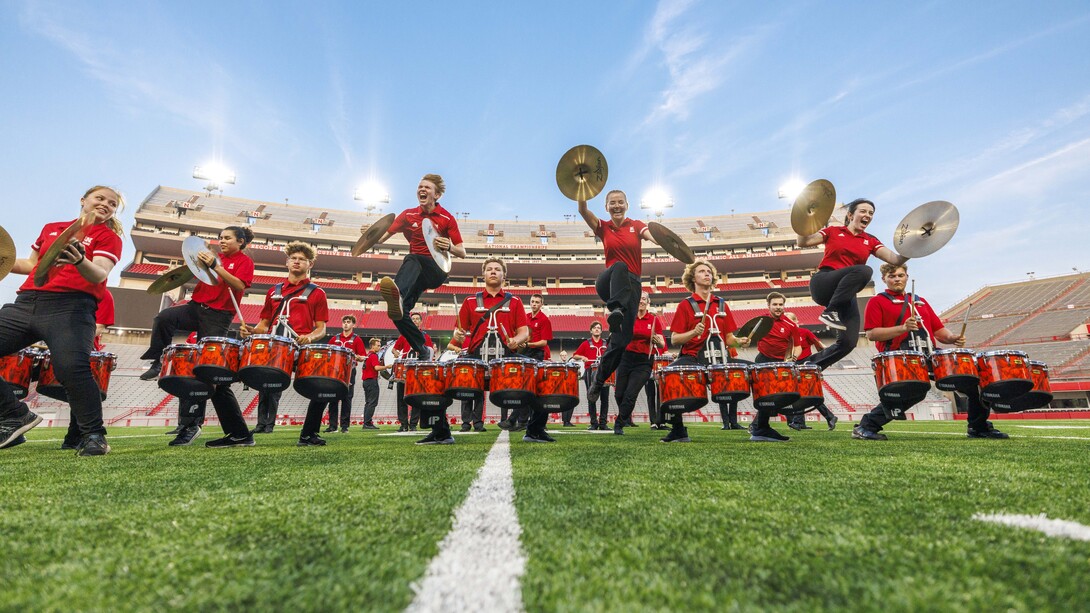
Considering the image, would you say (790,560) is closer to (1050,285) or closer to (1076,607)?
(1076,607)

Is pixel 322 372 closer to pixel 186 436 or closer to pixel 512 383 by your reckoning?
pixel 512 383

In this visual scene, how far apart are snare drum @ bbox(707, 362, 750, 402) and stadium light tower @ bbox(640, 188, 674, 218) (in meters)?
45.6

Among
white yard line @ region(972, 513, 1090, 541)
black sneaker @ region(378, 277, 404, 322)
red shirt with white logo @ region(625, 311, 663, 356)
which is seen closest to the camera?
white yard line @ region(972, 513, 1090, 541)

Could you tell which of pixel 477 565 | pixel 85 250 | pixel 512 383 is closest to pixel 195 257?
pixel 85 250

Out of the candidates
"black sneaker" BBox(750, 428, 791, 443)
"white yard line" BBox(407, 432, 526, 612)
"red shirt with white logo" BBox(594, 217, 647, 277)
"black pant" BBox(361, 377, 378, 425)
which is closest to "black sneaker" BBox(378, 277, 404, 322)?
"red shirt with white logo" BBox(594, 217, 647, 277)

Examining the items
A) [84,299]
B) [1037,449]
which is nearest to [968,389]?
[1037,449]

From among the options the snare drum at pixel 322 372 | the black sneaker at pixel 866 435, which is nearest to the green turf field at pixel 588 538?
the snare drum at pixel 322 372

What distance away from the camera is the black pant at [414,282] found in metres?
5.41

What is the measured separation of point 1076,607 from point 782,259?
43.9 metres

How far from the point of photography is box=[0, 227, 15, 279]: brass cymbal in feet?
11.8

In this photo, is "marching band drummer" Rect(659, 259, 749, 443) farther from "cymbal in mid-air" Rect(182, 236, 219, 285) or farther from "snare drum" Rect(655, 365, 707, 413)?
"cymbal in mid-air" Rect(182, 236, 219, 285)

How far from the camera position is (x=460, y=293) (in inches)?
1547

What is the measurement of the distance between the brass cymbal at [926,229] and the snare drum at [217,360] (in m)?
6.96

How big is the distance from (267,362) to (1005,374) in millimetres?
6564
